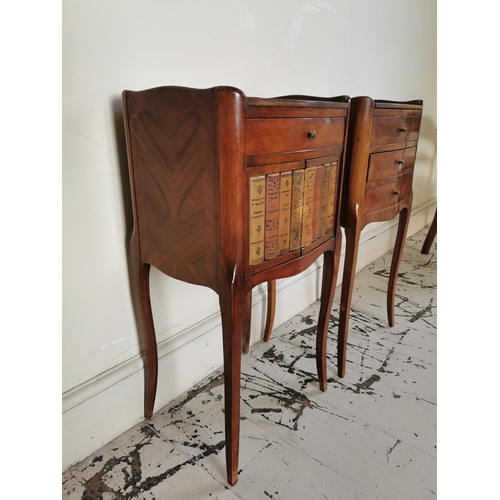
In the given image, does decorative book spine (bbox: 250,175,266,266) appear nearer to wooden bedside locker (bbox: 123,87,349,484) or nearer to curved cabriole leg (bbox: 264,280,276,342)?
wooden bedside locker (bbox: 123,87,349,484)

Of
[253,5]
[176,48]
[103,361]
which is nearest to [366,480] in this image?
[103,361]

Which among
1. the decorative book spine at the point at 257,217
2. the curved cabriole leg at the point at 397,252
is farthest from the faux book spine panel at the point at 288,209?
the curved cabriole leg at the point at 397,252

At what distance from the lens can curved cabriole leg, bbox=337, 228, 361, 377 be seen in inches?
53.3

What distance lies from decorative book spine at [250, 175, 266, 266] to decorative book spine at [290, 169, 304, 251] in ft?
0.35

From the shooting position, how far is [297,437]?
1.19m

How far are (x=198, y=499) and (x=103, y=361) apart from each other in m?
A: 0.45

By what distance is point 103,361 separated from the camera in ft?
3.76

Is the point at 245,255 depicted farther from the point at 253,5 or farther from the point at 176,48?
the point at 253,5

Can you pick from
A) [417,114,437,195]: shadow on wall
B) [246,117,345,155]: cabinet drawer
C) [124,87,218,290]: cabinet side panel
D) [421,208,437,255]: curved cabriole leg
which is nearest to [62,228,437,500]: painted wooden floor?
[124,87,218,290]: cabinet side panel

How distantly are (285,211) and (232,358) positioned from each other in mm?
384

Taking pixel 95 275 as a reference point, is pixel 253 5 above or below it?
above

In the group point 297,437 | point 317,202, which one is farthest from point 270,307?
point 317,202

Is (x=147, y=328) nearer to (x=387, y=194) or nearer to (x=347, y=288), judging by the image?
(x=347, y=288)

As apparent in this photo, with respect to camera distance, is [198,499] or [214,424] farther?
[214,424]
